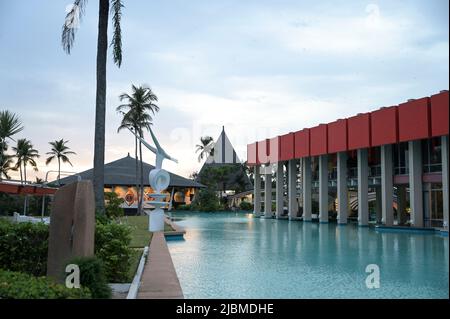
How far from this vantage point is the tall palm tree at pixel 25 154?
57.7 m

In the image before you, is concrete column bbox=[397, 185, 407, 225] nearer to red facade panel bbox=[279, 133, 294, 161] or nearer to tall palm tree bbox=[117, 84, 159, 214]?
red facade panel bbox=[279, 133, 294, 161]

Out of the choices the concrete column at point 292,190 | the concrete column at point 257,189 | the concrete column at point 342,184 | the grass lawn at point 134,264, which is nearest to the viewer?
the grass lawn at point 134,264

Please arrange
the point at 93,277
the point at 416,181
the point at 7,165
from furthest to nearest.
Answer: the point at 7,165 → the point at 416,181 → the point at 93,277

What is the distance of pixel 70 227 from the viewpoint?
8039 mm

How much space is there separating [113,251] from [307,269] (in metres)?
5.13

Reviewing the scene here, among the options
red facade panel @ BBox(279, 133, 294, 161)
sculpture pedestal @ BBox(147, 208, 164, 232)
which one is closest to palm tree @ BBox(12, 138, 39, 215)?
red facade panel @ BBox(279, 133, 294, 161)

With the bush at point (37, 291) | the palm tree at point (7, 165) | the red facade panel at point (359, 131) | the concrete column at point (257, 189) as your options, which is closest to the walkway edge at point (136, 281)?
the bush at point (37, 291)

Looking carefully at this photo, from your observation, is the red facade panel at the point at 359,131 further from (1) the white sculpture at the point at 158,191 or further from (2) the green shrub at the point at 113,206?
(2) the green shrub at the point at 113,206

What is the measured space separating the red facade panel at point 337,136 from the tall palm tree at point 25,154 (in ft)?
132

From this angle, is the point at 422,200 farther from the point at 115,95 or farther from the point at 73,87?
the point at 115,95

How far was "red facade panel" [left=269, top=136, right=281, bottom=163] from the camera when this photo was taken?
39750mm

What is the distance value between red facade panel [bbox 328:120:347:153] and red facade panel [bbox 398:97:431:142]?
203 inches

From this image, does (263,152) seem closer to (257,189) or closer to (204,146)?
(257,189)

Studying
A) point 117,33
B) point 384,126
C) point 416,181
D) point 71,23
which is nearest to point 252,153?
point 384,126
